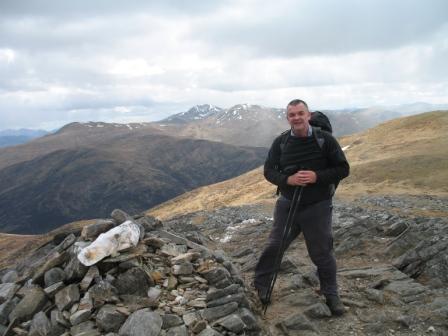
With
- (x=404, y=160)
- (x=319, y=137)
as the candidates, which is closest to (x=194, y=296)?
(x=319, y=137)

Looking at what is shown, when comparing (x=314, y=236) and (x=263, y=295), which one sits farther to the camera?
(x=263, y=295)

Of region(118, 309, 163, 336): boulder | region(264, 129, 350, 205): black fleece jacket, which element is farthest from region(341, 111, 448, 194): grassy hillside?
region(118, 309, 163, 336): boulder

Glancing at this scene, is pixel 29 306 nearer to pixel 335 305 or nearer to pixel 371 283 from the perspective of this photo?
pixel 335 305

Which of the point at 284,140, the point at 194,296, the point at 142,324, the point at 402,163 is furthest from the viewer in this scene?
the point at 402,163

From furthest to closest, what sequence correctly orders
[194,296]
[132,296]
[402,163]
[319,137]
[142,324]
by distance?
[402,163]
[194,296]
[132,296]
[319,137]
[142,324]

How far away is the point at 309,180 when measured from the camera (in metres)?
8.78

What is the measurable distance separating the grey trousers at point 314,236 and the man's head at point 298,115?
5.50ft

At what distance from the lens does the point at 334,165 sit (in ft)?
29.8

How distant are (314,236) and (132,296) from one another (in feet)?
13.5

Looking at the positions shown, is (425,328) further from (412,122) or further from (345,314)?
(412,122)

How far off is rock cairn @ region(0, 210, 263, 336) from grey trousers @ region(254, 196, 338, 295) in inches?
51.6

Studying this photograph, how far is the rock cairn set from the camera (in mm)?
8617

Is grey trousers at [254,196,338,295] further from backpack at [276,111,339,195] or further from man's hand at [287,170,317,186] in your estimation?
man's hand at [287,170,317,186]

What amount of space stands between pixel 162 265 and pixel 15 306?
11.6 ft
